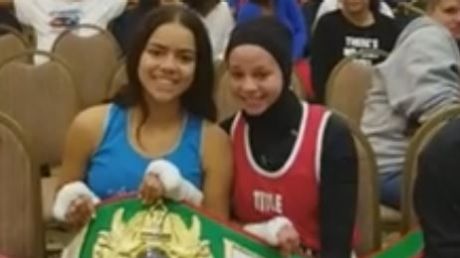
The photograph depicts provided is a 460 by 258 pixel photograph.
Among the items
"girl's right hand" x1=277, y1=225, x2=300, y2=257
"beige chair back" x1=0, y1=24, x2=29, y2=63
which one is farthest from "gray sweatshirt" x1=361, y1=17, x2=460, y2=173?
"beige chair back" x1=0, y1=24, x2=29, y2=63

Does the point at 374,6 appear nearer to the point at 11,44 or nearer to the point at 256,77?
the point at 11,44

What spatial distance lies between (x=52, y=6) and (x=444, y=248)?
3861 millimetres

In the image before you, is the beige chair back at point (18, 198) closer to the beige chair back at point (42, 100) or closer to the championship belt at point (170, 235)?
the championship belt at point (170, 235)

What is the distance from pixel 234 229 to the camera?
7.02ft

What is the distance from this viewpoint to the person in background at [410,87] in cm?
295

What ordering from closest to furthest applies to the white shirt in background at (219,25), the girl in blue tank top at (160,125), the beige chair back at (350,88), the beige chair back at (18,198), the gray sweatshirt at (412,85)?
1. the girl in blue tank top at (160,125)
2. the beige chair back at (18,198)
3. the gray sweatshirt at (412,85)
4. the beige chair back at (350,88)
5. the white shirt in background at (219,25)

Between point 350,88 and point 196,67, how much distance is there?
1.28 meters

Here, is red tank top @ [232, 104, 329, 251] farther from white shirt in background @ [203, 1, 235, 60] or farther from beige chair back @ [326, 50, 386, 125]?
white shirt in background @ [203, 1, 235, 60]

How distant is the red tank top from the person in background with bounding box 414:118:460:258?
491mm

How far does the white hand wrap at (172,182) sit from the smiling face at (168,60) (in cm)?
22

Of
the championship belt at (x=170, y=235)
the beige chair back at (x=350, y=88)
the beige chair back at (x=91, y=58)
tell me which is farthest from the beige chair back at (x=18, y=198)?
the beige chair back at (x=91, y=58)

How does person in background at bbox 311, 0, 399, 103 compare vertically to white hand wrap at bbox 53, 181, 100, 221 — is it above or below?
below

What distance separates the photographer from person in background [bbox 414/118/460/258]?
5.62 feet

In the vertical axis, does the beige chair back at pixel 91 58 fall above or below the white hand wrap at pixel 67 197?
below
